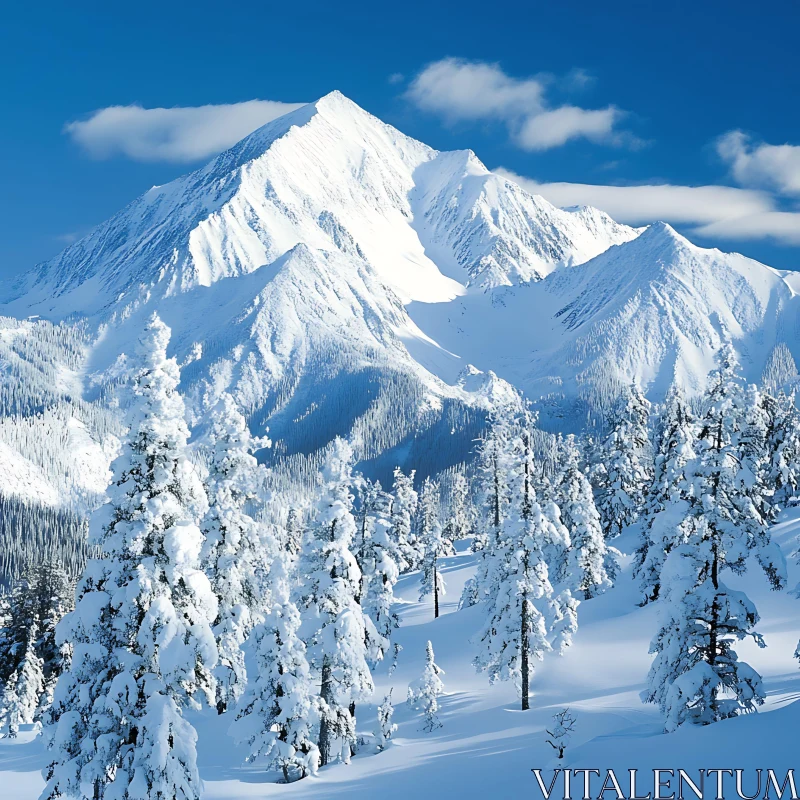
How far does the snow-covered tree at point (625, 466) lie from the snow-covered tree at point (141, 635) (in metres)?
53.2

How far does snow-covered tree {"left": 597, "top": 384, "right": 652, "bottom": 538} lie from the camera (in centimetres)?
6488

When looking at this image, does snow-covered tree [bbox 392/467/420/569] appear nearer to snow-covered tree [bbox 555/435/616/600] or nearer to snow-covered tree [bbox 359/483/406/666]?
snow-covered tree [bbox 555/435/616/600]

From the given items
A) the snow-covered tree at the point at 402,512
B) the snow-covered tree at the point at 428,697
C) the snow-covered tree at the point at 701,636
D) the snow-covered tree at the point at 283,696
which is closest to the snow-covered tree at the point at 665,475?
the snow-covered tree at the point at 428,697

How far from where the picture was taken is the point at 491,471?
52.9m

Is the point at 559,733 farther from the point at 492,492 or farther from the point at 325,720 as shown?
the point at 492,492

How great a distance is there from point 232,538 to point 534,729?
49.7 ft

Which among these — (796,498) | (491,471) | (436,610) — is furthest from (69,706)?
(796,498)

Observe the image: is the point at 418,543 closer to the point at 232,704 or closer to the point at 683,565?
the point at 232,704

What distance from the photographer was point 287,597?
27.8 m

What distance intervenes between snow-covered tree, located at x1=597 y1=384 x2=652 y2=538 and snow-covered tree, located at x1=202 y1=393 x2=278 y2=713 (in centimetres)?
4191

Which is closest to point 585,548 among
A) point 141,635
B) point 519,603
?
point 519,603

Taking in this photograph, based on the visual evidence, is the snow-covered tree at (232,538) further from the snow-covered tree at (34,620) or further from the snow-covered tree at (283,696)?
the snow-covered tree at (34,620)

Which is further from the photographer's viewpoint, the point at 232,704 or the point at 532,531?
the point at 232,704

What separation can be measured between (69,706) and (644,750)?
14410 mm
